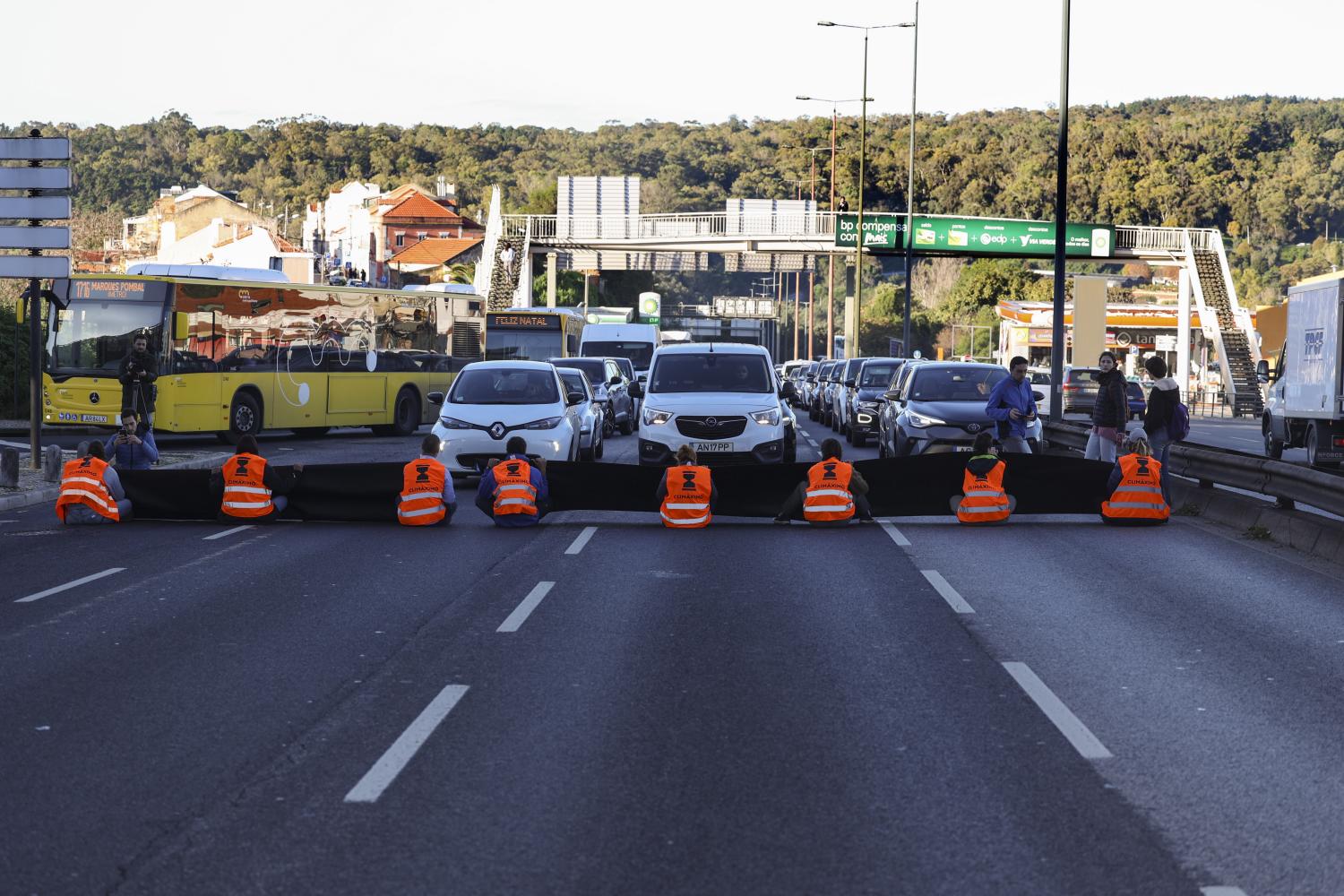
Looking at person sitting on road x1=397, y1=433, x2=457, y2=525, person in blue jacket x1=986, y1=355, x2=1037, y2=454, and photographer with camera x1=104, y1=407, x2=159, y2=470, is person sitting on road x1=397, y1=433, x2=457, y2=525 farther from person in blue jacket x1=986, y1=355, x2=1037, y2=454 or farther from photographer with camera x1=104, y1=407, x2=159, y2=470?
person in blue jacket x1=986, y1=355, x2=1037, y2=454

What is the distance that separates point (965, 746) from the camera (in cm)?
717

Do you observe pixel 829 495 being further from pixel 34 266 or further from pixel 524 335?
pixel 524 335

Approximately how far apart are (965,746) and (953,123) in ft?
462

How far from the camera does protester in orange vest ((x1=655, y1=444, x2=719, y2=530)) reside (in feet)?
55.2

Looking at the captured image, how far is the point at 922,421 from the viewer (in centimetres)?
2217

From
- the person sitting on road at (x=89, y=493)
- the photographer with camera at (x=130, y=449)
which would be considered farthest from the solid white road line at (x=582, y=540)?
the photographer with camera at (x=130, y=449)

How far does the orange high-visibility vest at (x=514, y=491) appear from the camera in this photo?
1659 centimetres

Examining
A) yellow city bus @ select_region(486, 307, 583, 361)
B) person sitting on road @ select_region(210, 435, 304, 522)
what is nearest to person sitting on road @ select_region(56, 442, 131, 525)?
person sitting on road @ select_region(210, 435, 304, 522)

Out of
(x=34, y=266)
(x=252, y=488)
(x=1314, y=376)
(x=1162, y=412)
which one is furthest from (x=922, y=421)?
(x=34, y=266)

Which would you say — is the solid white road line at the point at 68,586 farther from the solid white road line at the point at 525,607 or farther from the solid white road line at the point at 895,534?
the solid white road line at the point at 895,534

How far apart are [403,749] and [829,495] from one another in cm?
1034

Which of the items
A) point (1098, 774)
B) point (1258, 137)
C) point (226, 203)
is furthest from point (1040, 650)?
point (1258, 137)

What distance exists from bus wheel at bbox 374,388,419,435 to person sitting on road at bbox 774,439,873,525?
763 inches

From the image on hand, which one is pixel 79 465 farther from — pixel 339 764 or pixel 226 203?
pixel 226 203
